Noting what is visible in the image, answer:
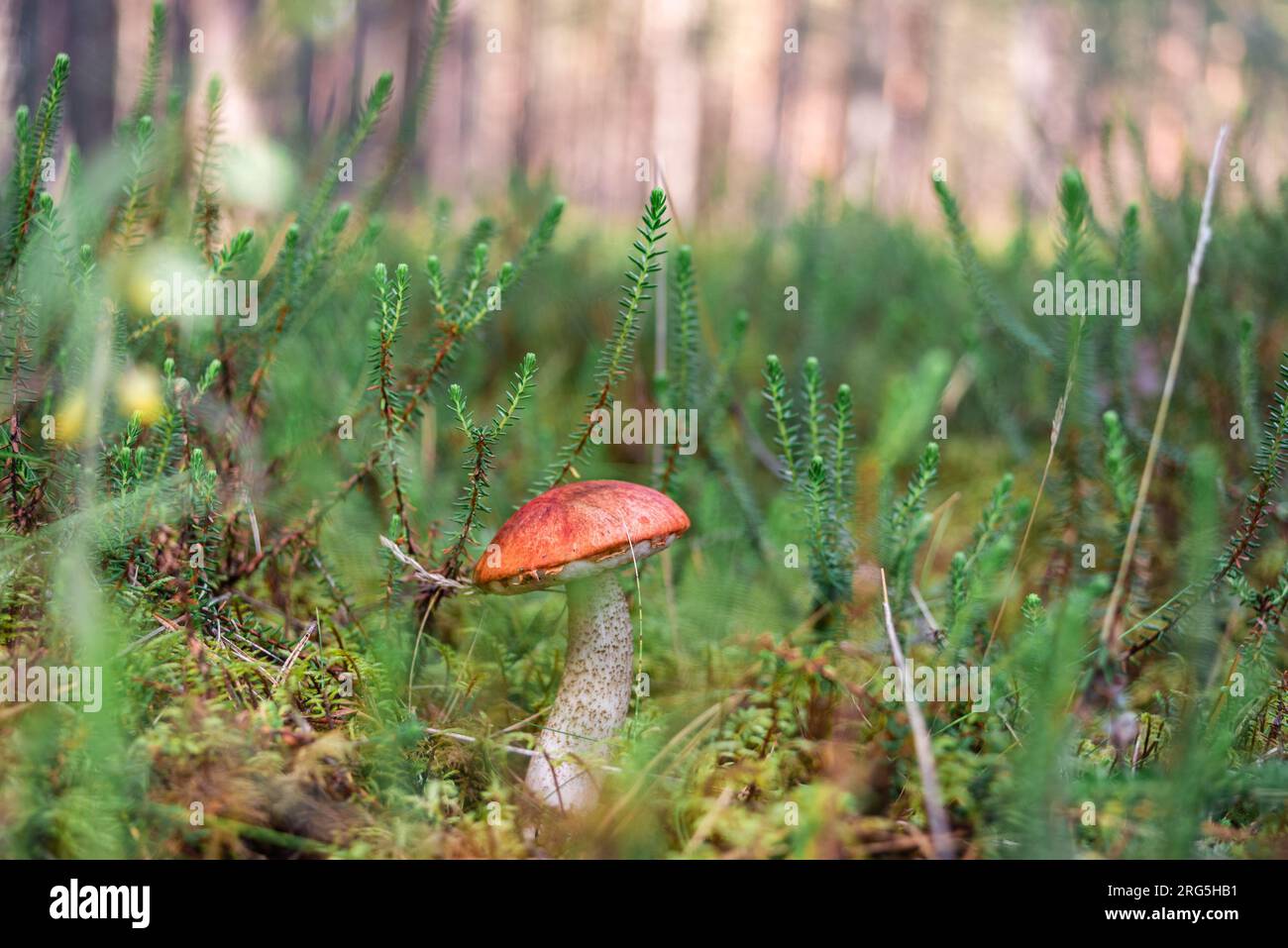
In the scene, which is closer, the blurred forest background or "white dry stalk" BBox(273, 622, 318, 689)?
"white dry stalk" BBox(273, 622, 318, 689)

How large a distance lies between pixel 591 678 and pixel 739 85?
101 ft

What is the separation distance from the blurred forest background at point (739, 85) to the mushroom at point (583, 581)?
1009 mm

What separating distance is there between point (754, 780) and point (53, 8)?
4745mm

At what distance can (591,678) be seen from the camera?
75.3 inches

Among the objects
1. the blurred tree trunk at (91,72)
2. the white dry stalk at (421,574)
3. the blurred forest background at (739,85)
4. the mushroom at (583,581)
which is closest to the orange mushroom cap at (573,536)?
the mushroom at (583,581)

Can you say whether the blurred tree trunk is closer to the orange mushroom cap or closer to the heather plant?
the heather plant

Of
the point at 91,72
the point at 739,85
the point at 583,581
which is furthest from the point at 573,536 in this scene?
the point at 739,85

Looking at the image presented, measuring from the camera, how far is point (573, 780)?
1.79m

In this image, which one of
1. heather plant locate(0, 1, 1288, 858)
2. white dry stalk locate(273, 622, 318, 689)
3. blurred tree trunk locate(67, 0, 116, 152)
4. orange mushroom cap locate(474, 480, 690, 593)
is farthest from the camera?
blurred tree trunk locate(67, 0, 116, 152)

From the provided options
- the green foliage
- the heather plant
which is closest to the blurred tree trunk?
the heather plant

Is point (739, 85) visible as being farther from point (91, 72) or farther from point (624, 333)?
point (624, 333)

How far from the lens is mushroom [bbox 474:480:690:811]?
166 centimetres
